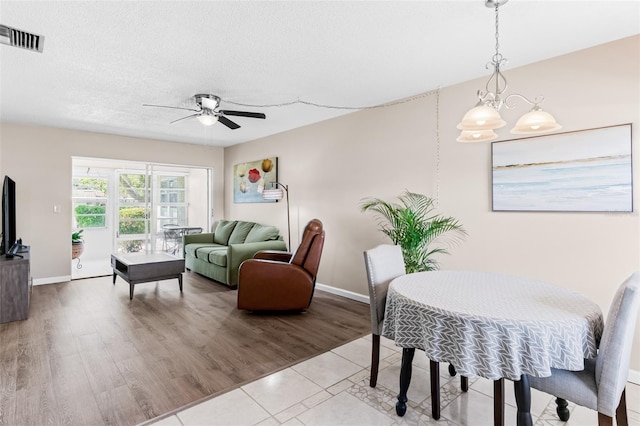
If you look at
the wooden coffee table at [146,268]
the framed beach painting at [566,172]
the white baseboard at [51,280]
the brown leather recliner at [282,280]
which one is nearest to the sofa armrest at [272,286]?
the brown leather recliner at [282,280]

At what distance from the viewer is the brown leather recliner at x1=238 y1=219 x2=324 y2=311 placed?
3553 mm

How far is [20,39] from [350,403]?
11.1 ft

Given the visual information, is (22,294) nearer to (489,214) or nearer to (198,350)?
(198,350)

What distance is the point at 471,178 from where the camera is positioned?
3160mm

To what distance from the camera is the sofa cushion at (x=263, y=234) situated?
518cm

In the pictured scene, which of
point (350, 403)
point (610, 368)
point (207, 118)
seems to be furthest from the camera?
point (207, 118)

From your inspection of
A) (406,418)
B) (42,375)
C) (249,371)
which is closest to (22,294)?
(42,375)

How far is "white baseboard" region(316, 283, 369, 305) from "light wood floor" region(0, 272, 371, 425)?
0.09m

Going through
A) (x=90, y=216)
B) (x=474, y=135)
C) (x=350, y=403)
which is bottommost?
Result: (x=350, y=403)

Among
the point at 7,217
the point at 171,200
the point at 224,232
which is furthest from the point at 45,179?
the point at 224,232

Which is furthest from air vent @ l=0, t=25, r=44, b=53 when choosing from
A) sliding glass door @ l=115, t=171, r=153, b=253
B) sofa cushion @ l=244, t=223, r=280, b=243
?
sliding glass door @ l=115, t=171, r=153, b=253

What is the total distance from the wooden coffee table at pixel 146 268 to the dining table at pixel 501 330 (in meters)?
3.59

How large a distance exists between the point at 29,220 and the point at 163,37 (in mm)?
4407

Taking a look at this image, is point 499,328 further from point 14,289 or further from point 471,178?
point 14,289
